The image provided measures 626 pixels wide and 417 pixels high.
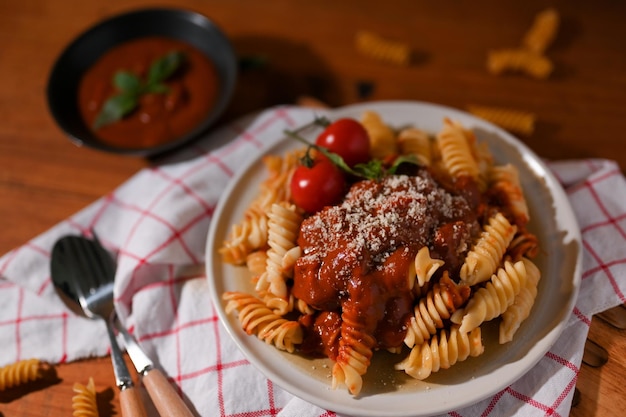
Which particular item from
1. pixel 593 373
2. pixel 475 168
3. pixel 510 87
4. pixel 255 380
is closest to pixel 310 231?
pixel 255 380

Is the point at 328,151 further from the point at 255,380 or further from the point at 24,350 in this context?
the point at 24,350

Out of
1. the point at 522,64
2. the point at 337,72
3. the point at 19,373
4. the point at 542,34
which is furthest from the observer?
the point at 337,72

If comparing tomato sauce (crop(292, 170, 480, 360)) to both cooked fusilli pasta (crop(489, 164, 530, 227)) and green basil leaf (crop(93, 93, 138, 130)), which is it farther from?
green basil leaf (crop(93, 93, 138, 130))

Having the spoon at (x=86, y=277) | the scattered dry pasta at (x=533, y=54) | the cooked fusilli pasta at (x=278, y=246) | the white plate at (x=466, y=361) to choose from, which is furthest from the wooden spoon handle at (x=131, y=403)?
the scattered dry pasta at (x=533, y=54)

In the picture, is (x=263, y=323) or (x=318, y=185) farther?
(x=318, y=185)

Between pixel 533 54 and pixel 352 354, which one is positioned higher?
pixel 533 54

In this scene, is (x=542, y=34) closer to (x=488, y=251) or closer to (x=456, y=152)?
(x=456, y=152)

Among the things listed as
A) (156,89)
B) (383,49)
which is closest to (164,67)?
(156,89)
